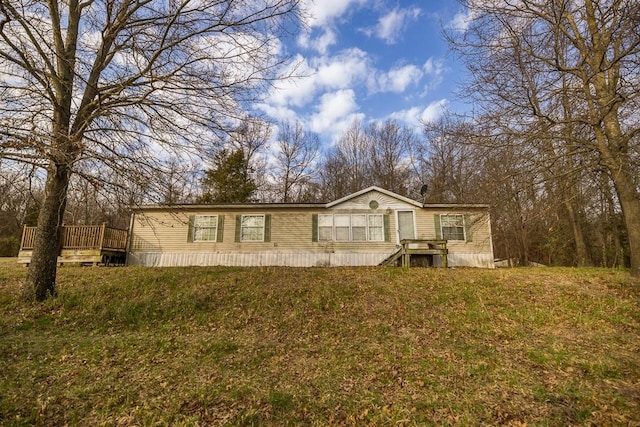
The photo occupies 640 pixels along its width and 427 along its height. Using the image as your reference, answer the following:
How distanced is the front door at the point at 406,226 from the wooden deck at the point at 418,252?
22.9 inches

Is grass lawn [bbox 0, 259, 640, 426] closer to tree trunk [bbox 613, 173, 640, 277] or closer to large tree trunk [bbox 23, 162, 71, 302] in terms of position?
large tree trunk [bbox 23, 162, 71, 302]

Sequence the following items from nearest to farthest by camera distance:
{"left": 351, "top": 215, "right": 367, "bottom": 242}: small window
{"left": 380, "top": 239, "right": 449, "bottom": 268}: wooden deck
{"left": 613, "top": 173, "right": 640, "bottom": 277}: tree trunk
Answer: {"left": 613, "top": 173, "right": 640, "bottom": 277}: tree trunk
{"left": 380, "top": 239, "right": 449, "bottom": 268}: wooden deck
{"left": 351, "top": 215, "right": 367, "bottom": 242}: small window

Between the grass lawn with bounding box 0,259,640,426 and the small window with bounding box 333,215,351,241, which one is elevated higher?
the small window with bounding box 333,215,351,241

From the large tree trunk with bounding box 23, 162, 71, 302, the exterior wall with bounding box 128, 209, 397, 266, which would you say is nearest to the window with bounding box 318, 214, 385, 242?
the exterior wall with bounding box 128, 209, 397, 266

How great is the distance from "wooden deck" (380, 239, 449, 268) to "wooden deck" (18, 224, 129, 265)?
1209 centimetres

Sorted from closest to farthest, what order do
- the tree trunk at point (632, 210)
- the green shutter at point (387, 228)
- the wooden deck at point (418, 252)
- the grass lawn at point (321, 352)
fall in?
the grass lawn at point (321, 352), the tree trunk at point (632, 210), the wooden deck at point (418, 252), the green shutter at point (387, 228)

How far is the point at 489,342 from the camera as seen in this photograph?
6199 millimetres

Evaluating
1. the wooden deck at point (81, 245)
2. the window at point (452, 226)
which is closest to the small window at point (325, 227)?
the window at point (452, 226)

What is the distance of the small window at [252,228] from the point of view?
15.4 meters

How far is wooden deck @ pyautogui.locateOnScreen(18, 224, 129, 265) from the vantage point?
14273mm

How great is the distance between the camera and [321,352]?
5.84 m

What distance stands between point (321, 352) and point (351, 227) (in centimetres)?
983

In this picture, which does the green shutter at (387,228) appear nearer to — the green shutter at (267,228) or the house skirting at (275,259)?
the house skirting at (275,259)

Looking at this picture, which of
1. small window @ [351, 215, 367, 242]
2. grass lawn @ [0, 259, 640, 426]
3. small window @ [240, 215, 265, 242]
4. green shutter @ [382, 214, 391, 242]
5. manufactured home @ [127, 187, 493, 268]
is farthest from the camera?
small window @ [240, 215, 265, 242]
